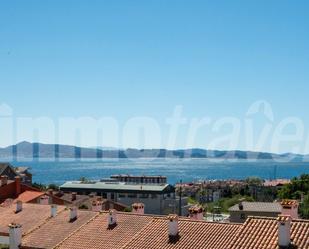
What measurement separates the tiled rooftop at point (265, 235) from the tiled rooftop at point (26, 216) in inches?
646

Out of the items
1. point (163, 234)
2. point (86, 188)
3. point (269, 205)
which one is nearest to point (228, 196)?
point (86, 188)

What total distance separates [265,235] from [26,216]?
67.5ft

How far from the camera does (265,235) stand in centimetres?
1825

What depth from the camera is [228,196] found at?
420ft

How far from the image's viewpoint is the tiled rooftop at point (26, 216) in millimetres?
32938

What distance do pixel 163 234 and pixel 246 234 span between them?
5.20 m

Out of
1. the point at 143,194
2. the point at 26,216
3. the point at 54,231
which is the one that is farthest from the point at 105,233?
the point at 143,194

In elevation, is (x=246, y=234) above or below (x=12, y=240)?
above

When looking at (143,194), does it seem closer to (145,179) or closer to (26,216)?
(145,179)

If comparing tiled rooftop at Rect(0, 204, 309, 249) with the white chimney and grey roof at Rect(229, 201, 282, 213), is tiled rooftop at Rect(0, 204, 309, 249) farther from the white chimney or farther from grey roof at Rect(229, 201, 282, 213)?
grey roof at Rect(229, 201, 282, 213)

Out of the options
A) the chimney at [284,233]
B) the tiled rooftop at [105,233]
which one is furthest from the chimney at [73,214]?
the chimney at [284,233]

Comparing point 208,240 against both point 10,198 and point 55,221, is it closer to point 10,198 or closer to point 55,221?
point 55,221

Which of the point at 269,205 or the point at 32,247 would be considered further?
the point at 269,205

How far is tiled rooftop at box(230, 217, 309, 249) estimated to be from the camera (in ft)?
57.8
